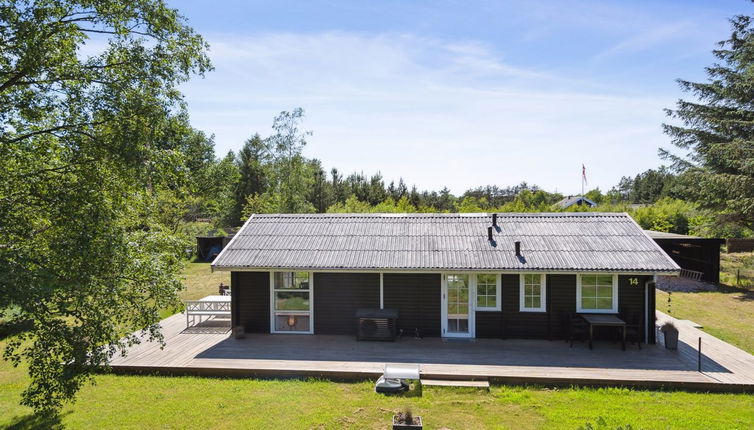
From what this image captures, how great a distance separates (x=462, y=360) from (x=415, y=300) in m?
2.14

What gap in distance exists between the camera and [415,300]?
1152 cm

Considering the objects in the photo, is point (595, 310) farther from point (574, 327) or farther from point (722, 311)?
point (722, 311)

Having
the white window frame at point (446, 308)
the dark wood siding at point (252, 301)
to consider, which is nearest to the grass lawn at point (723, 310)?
the white window frame at point (446, 308)

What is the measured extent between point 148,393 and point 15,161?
15.1ft

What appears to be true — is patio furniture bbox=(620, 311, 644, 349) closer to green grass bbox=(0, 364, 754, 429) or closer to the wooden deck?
the wooden deck

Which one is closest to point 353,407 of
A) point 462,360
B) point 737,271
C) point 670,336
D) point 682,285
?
point 462,360

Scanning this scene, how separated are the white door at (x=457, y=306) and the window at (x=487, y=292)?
A: 20cm

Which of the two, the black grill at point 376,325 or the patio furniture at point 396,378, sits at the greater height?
the black grill at point 376,325

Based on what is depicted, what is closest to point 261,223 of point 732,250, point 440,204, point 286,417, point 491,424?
point 286,417

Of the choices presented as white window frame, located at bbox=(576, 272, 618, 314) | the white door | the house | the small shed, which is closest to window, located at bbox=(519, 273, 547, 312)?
the house

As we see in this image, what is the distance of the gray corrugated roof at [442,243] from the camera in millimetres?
11078

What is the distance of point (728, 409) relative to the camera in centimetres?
764

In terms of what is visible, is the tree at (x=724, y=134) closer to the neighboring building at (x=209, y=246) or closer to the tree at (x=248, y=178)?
the neighboring building at (x=209, y=246)

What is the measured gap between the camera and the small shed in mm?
19548
